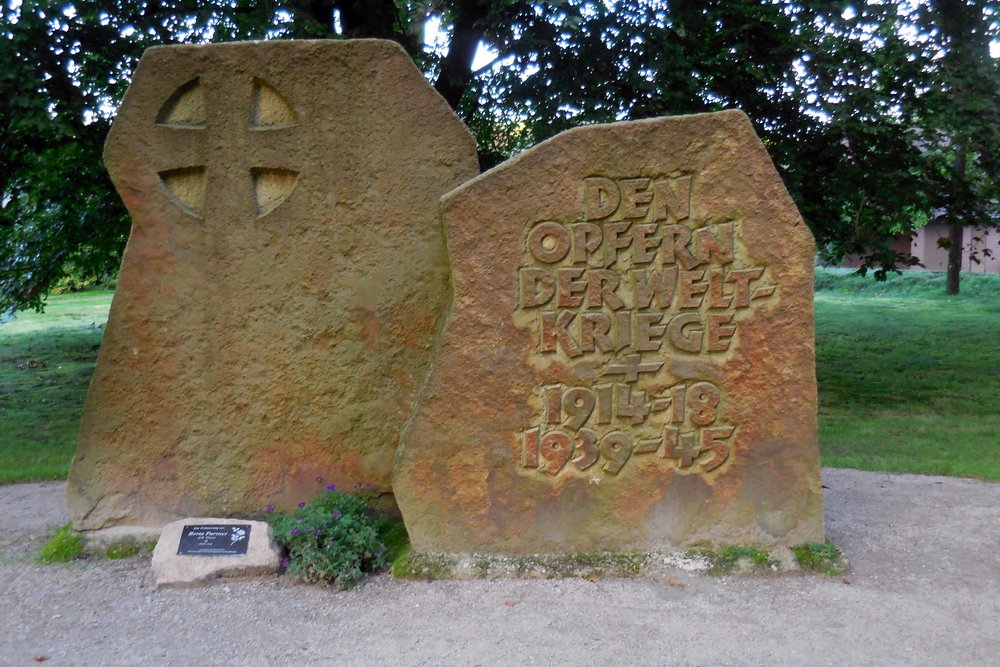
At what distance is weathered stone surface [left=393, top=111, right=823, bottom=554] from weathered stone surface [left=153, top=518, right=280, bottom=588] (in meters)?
0.78

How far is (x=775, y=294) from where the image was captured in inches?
204

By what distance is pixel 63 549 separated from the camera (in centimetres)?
550

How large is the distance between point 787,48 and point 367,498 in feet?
18.7

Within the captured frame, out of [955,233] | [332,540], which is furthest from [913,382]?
[332,540]

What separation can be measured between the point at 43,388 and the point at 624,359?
30.4ft

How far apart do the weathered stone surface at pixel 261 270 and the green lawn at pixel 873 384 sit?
121 inches

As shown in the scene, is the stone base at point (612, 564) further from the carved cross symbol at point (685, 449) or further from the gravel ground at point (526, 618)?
the carved cross symbol at point (685, 449)

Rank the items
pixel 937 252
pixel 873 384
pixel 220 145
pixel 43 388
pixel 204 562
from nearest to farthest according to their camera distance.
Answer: pixel 204 562
pixel 220 145
pixel 873 384
pixel 43 388
pixel 937 252

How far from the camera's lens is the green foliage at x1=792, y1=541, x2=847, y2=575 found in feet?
17.1

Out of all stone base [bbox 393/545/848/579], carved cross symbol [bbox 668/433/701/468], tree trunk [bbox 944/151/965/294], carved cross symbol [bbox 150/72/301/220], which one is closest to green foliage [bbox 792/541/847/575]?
stone base [bbox 393/545/848/579]

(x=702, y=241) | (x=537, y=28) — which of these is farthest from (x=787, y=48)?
(x=702, y=241)

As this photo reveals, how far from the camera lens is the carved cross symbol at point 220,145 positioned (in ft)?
17.8

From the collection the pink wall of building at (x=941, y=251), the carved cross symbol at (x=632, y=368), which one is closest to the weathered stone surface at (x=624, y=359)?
the carved cross symbol at (x=632, y=368)

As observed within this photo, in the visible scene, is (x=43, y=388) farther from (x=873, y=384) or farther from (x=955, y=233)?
(x=955, y=233)
